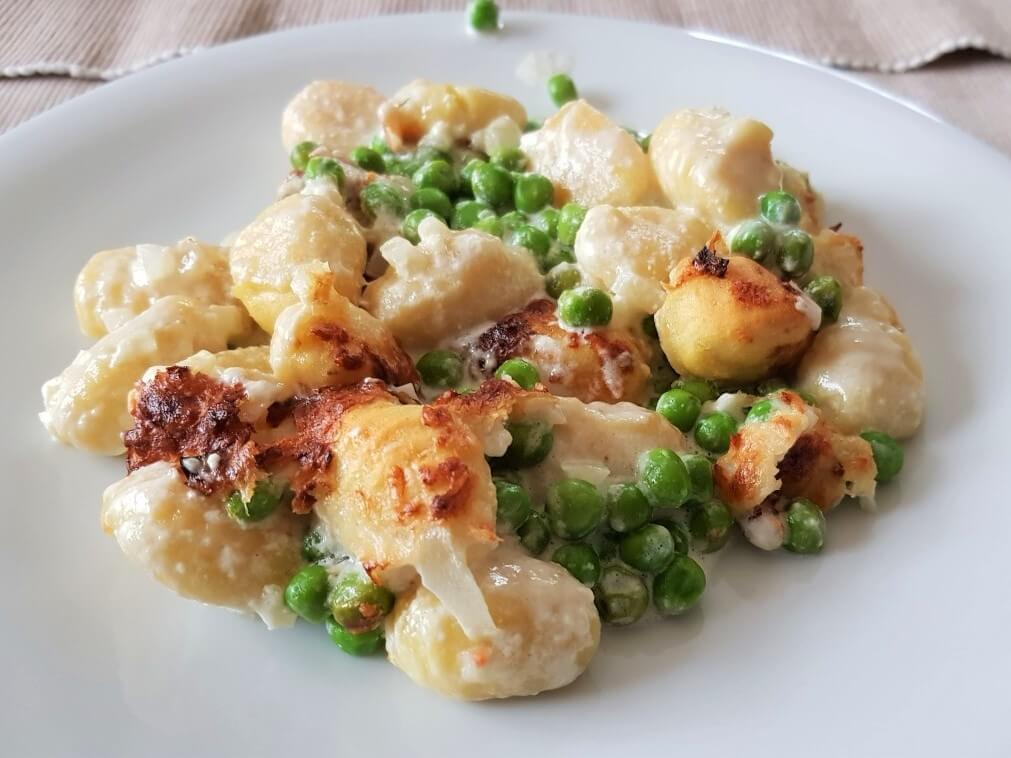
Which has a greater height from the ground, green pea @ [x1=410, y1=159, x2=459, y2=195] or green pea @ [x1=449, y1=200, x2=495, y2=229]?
green pea @ [x1=410, y1=159, x2=459, y2=195]

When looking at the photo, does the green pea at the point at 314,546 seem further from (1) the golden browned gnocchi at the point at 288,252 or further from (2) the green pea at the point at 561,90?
(2) the green pea at the point at 561,90

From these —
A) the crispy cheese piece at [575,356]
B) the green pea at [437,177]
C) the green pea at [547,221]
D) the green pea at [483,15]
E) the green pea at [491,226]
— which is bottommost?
the crispy cheese piece at [575,356]

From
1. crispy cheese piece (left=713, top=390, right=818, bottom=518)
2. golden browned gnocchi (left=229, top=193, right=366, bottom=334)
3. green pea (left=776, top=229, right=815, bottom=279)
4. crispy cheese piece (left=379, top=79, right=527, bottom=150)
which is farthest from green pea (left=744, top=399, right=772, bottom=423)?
crispy cheese piece (left=379, top=79, right=527, bottom=150)

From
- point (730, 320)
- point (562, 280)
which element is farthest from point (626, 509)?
point (562, 280)

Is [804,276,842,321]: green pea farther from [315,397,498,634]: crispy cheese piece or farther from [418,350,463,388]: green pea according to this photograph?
[315,397,498,634]: crispy cheese piece

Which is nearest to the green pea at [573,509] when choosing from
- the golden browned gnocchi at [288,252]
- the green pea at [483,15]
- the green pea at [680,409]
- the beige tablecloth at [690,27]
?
the green pea at [680,409]

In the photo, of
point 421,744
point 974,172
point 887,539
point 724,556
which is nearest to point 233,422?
point 421,744
